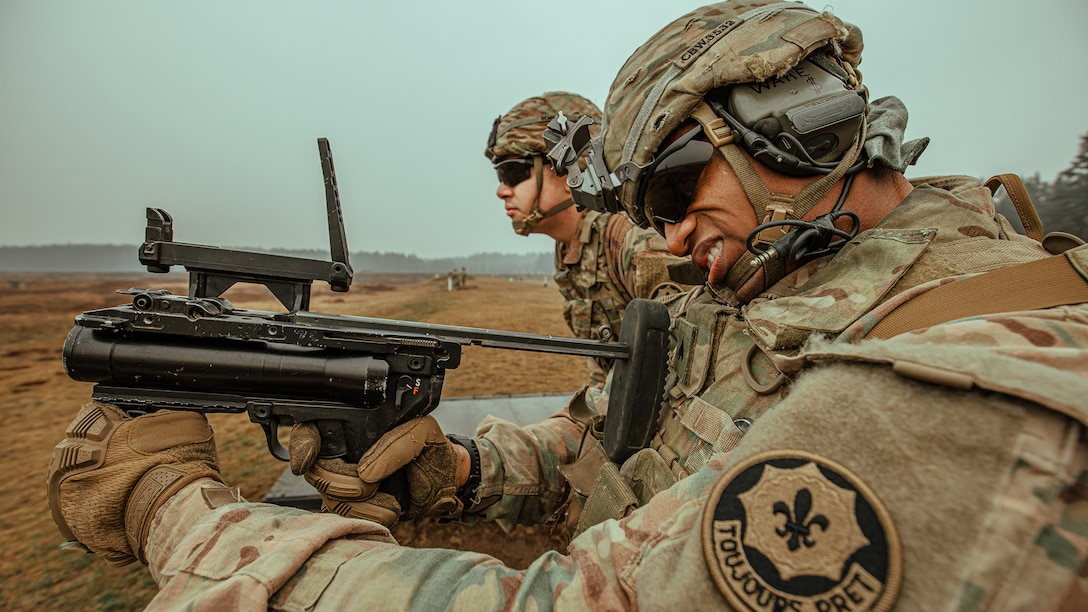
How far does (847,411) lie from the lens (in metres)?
0.83

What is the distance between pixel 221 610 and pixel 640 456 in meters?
1.41

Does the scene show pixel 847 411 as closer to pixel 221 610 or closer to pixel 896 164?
pixel 896 164

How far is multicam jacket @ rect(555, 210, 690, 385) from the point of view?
3822 millimetres

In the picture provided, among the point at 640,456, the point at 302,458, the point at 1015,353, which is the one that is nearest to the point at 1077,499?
the point at 1015,353

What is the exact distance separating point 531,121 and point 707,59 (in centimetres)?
359

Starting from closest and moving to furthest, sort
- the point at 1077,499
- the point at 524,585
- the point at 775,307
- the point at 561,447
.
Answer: the point at 1077,499 → the point at 524,585 → the point at 775,307 → the point at 561,447

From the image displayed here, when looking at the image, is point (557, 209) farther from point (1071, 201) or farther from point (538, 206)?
point (1071, 201)

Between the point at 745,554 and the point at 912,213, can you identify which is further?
the point at 912,213

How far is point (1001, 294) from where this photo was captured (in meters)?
1.01

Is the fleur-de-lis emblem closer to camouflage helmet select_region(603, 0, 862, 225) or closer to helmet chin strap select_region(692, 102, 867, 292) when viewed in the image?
helmet chin strap select_region(692, 102, 867, 292)

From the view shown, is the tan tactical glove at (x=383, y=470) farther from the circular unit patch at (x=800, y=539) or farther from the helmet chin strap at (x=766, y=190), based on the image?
the helmet chin strap at (x=766, y=190)

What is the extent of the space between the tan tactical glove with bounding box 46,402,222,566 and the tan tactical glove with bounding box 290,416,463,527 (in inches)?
14.8

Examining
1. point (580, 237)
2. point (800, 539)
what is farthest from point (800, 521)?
point (580, 237)

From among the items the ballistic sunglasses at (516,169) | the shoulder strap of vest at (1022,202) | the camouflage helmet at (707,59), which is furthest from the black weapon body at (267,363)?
the ballistic sunglasses at (516,169)
